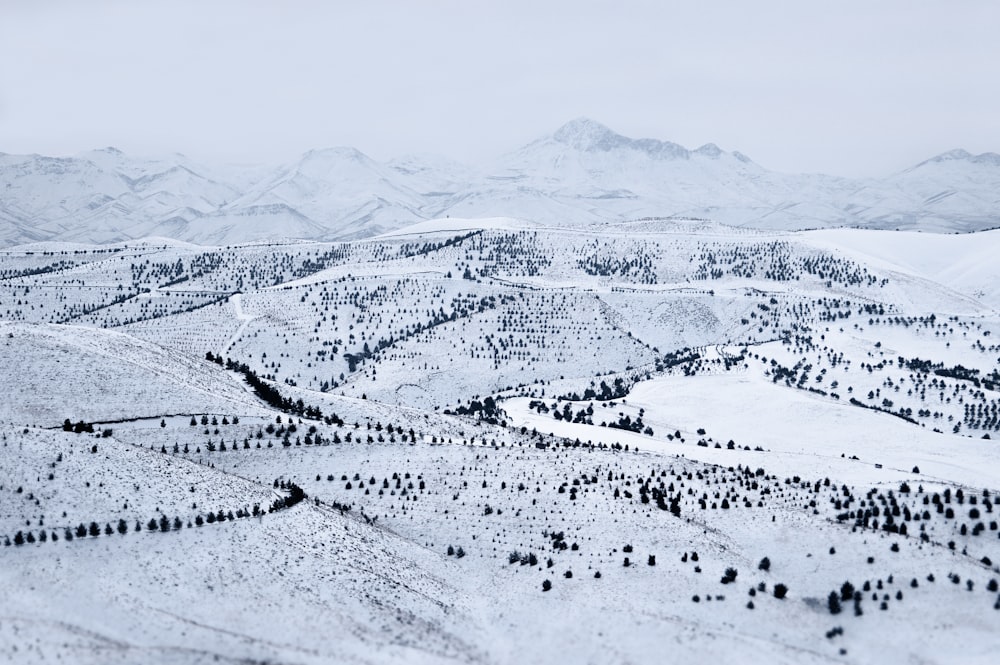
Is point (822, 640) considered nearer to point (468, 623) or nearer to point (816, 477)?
point (468, 623)

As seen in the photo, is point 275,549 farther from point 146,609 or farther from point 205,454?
point 205,454

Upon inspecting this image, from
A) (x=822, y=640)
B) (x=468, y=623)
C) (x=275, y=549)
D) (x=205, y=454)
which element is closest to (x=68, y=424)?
(x=205, y=454)

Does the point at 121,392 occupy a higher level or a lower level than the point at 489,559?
higher

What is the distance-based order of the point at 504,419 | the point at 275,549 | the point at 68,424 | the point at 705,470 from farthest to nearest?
the point at 504,419, the point at 705,470, the point at 68,424, the point at 275,549

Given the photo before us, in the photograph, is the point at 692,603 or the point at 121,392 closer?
the point at 692,603

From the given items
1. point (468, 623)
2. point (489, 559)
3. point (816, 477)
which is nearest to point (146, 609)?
point (468, 623)

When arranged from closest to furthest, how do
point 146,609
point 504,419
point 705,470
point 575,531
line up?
point 146,609 → point 575,531 → point 705,470 → point 504,419

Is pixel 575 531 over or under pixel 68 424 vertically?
under

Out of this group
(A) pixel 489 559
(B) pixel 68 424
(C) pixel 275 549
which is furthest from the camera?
(B) pixel 68 424

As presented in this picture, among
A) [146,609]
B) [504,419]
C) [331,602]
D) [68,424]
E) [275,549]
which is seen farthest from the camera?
[504,419]
